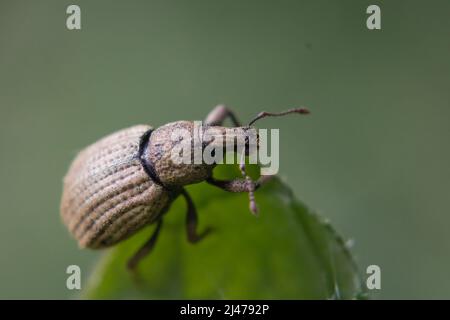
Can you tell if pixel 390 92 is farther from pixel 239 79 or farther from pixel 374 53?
pixel 239 79

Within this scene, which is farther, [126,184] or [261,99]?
[261,99]

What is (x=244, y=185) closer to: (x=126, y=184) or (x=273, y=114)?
(x=273, y=114)

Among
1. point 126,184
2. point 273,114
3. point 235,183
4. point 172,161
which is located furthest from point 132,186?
point 273,114

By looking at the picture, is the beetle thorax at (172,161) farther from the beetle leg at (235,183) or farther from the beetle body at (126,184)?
the beetle leg at (235,183)

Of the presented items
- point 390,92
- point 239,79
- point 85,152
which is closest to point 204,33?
point 239,79

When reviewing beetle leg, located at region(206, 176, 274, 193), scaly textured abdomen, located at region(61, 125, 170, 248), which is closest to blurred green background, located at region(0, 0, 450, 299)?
scaly textured abdomen, located at region(61, 125, 170, 248)

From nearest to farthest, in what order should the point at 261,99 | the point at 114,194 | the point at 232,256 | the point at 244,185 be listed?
1. the point at 244,185
2. the point at 232,256
3. the point at 114,194
4. the point at 261,99
